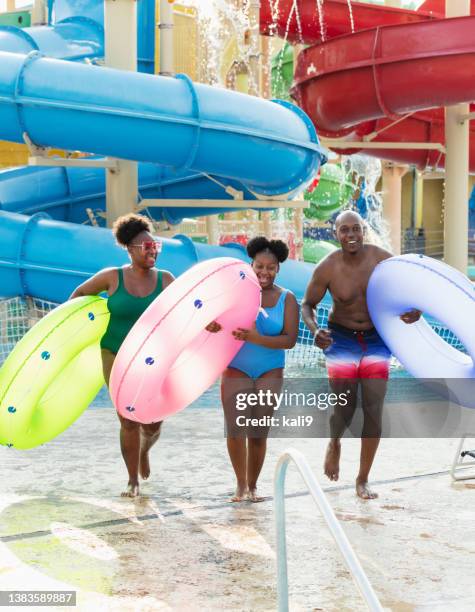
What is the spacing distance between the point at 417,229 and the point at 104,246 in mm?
20569

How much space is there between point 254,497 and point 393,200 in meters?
9.75

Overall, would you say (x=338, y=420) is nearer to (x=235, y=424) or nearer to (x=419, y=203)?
(x=235, y=424)

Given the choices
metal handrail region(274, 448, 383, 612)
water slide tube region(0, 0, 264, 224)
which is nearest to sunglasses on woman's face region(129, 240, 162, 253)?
metal handrail region(274, 448, 383, 612)

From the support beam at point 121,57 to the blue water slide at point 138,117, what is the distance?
2.93 feet

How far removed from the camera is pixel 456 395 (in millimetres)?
5055

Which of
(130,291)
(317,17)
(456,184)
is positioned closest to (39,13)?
(317,17)

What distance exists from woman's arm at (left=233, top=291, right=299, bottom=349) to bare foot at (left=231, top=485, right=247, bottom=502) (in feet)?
2.37

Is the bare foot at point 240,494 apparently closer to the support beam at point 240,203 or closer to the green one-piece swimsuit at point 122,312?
the green one-piece swimsuit at point 122,312

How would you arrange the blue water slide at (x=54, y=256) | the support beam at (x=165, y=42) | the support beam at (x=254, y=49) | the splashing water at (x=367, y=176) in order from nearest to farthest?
1. the blue water slide at (x=54, y=256)
2. the support beam at (x=165, y=42)
3. the support beam at (x=254, y=49)
4. the splashing water at (x=367, y=176)

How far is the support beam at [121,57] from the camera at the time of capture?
8.74 metres

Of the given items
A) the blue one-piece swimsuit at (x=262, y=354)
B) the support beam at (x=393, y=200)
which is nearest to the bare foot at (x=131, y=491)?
the blue one-piece swimsuit at (x=262, y=354)

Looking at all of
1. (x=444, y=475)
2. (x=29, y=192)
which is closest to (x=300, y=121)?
(x=29, y=192)

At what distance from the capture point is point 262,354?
16.4ft

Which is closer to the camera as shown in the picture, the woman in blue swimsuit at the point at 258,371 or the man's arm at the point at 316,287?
the woman in blue swimsuit at the point at 258,371
